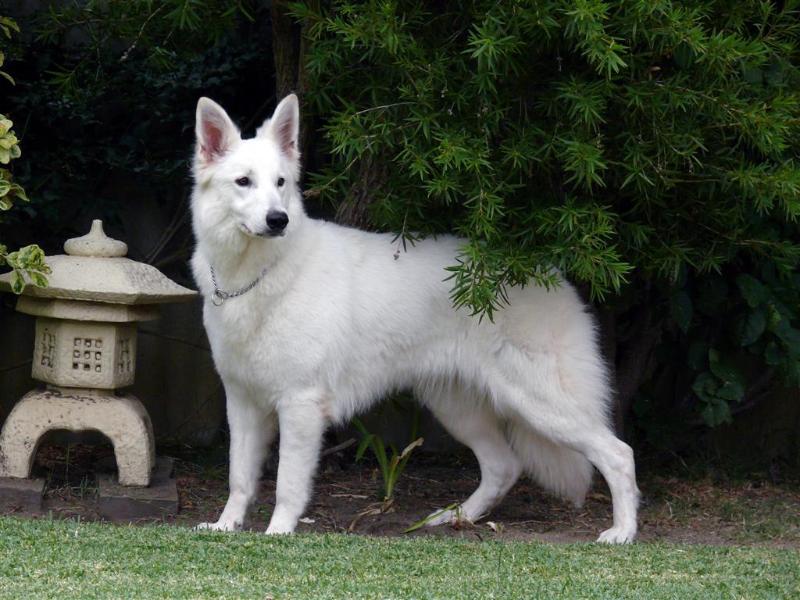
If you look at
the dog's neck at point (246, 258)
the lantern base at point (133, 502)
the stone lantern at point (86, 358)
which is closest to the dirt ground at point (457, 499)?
the lantern base at point (133, 502)

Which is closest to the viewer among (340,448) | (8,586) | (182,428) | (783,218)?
(8,586)

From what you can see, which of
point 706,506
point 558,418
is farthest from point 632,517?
point 706,506

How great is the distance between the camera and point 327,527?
520cm

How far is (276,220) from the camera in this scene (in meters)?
4.44

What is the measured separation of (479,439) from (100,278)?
1918 mm

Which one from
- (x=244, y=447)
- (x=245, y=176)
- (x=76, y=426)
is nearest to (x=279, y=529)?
(x=244, y=447)

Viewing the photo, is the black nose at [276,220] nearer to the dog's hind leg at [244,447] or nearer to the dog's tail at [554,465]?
the dog's hind leg at [244,447]

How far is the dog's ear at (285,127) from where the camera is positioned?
15.4 feet

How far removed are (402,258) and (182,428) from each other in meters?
2.17

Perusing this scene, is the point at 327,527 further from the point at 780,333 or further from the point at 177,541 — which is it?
the point at 780,333

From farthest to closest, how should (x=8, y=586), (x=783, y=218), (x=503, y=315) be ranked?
(x=783, y=218)
(x=503, y=315)
(x=8, y=586)

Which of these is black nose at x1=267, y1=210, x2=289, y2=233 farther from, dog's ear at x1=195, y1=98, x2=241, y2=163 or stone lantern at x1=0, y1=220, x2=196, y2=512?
stone lantern at x1=0, y1=220, x2=196, y2=512

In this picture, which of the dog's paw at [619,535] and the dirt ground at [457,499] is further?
the dirt ground at [457,499]

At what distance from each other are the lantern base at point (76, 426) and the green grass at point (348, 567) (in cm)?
68
